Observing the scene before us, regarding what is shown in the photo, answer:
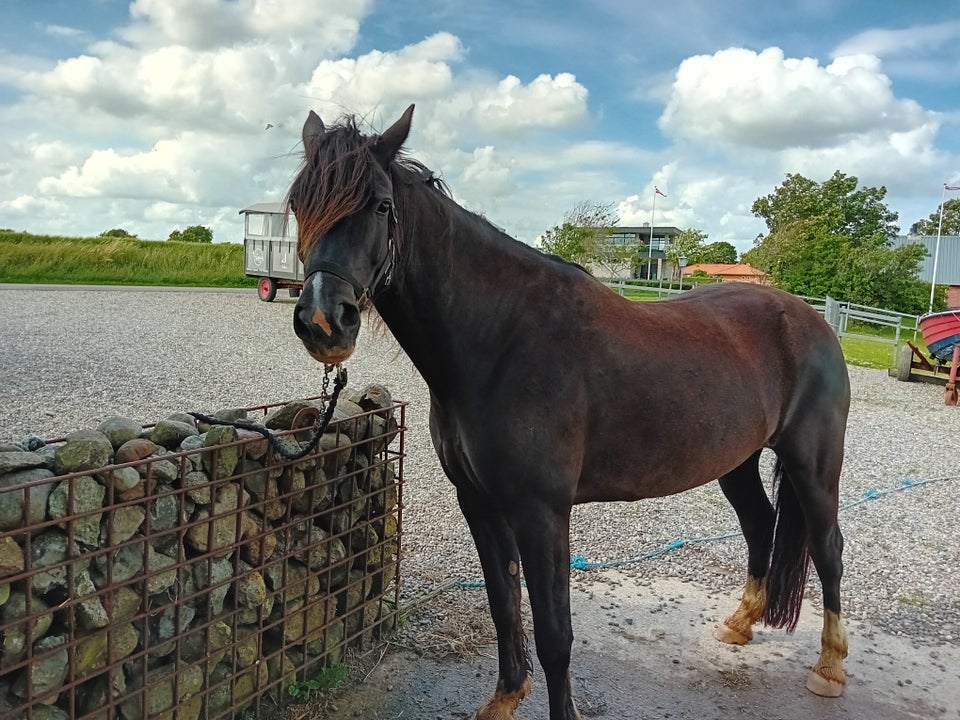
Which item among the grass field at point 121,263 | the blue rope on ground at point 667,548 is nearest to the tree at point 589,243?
the grass field at point 121,263

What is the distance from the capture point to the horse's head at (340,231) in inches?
73.7

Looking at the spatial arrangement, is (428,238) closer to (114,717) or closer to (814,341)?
(114,717)

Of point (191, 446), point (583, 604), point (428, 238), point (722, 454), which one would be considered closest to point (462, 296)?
point (428, 238)

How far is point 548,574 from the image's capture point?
238cm

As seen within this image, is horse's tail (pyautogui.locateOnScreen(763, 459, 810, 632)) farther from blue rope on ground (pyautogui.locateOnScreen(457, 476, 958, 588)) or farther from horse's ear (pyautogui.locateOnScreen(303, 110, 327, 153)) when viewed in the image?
horse's ear (pyautogui.locateOnScreen(303, 110, 327, 153))

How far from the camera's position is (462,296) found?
7.77 ft

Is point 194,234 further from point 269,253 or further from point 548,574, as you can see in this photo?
point 548,574

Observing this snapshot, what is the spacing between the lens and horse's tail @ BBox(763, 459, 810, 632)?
346 cm

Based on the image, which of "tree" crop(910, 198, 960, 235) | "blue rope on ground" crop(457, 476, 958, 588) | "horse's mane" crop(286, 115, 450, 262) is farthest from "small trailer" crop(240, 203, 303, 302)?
"tree" crop(910, 198, 960, 235)

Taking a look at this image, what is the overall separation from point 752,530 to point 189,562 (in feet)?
9.43

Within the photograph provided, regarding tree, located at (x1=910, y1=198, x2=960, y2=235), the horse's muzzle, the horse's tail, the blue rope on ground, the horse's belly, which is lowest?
the blue rope on ground

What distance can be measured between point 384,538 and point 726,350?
1.89 m

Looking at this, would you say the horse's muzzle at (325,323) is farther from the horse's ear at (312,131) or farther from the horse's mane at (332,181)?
the horse's ear at (312,131)

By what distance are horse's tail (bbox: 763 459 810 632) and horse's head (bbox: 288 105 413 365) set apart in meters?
2.53
